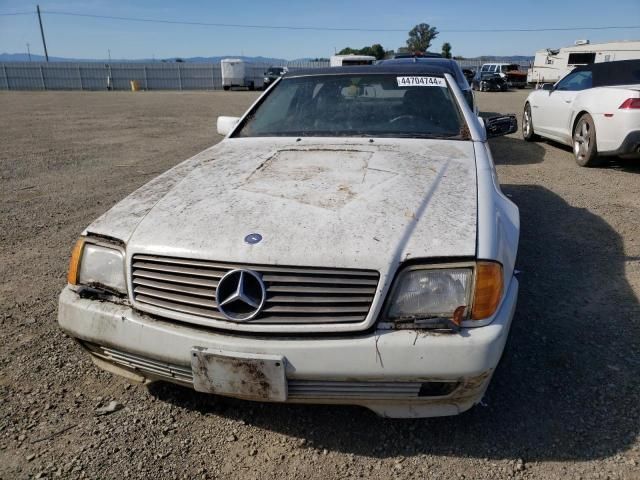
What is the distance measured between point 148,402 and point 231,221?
98 cm

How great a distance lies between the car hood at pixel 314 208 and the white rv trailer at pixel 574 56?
22500mm

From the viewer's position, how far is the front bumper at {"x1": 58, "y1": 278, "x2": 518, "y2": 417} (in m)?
1.66

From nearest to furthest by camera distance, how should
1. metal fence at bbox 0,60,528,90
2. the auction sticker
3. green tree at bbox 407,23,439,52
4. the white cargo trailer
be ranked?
the auction sticker < the white cargo trailer < metal fence at bbox 0,60,528,90 < green tree at bbox 407,23,439,52

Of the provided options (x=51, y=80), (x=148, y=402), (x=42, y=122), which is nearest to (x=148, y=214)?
(x=148, y=402)

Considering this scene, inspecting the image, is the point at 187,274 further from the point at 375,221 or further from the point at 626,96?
the point at 626,96

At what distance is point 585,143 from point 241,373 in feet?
21.4

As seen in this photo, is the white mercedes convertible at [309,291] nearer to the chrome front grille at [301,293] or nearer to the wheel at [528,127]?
the chrome front grille at [301,293]

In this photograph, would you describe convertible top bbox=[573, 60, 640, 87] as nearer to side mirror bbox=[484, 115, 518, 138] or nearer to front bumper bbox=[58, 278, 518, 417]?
side mirror bbox=[484, 115, 518, 138]

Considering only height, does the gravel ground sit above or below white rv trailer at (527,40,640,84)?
below

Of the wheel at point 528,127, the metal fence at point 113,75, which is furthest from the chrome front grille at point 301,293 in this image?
the metal fence at point 113,75

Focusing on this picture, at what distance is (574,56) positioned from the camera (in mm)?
25531

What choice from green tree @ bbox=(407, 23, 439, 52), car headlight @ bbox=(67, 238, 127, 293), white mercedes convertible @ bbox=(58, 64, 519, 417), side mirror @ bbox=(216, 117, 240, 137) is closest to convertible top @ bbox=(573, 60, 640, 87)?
side mirror @ bbox=(216, 117, 240, 137)

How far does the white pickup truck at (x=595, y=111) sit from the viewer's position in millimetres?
5895

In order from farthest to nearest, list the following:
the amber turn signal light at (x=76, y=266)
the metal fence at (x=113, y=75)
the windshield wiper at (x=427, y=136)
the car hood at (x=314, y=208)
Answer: the metal fence at (x=113, y=75) → the windshield wiper at (x=427, y=136) → the amber turn signal light at (x=76, y=266) → the car hood at (x=314, y=208)
